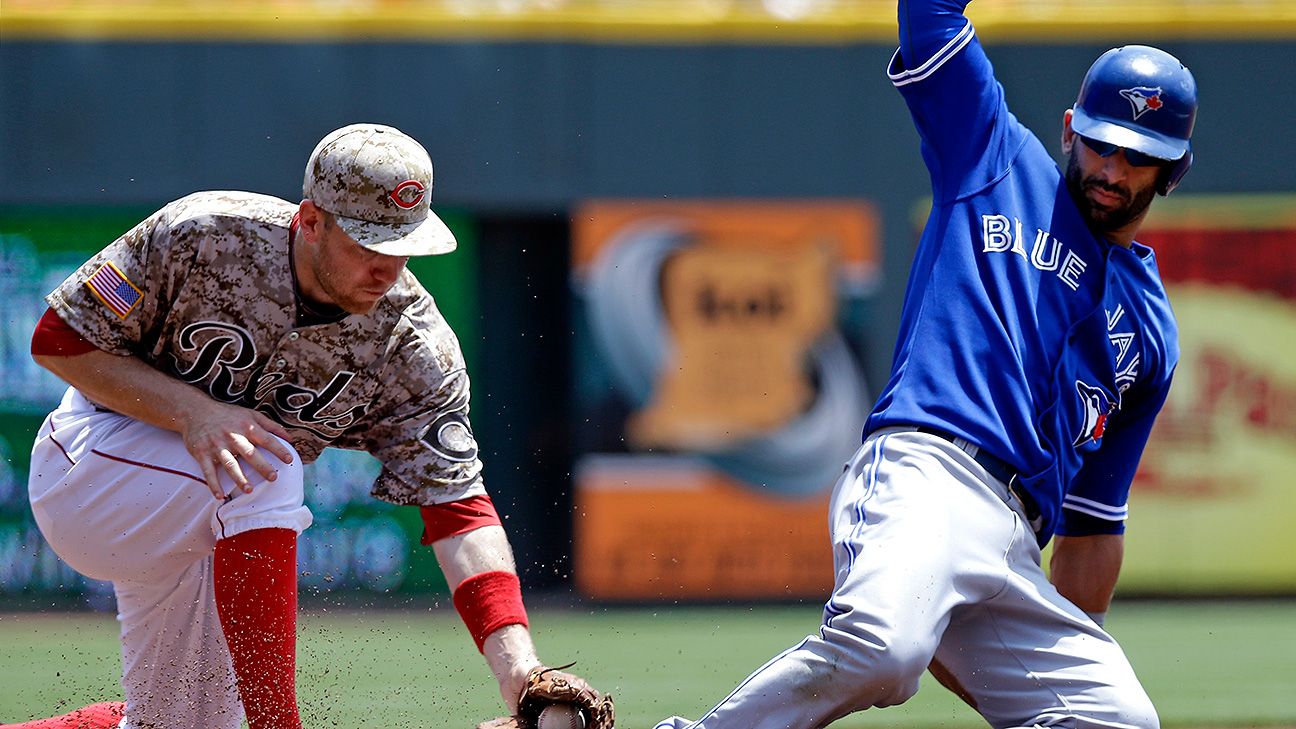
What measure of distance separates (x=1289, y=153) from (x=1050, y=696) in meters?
8.03

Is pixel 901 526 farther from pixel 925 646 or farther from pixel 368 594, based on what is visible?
pixel 368 594

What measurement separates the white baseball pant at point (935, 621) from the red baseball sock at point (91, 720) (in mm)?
1544

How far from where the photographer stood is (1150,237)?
10453 mm

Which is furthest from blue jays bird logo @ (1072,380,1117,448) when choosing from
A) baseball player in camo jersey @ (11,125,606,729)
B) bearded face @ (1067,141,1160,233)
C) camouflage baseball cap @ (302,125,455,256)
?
camouflage baseball cap @ (302,125,455,256)

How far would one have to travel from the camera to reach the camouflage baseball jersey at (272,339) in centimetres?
362

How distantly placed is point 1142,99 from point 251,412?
217cm

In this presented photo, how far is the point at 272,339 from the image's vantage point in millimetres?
3709

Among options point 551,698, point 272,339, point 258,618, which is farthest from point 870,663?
point 272,339

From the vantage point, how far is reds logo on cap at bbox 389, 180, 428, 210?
350cm

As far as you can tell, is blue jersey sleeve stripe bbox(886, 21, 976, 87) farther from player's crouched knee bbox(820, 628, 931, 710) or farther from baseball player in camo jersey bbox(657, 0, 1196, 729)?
player's crouched knee bbox(820, 628, 931, 710)

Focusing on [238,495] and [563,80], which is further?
[563,80]

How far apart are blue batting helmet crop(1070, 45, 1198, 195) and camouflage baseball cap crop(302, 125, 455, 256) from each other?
1564 millimetres

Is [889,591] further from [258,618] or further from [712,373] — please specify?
[712,373]

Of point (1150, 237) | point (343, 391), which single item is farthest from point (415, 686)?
point (1150, 237)
